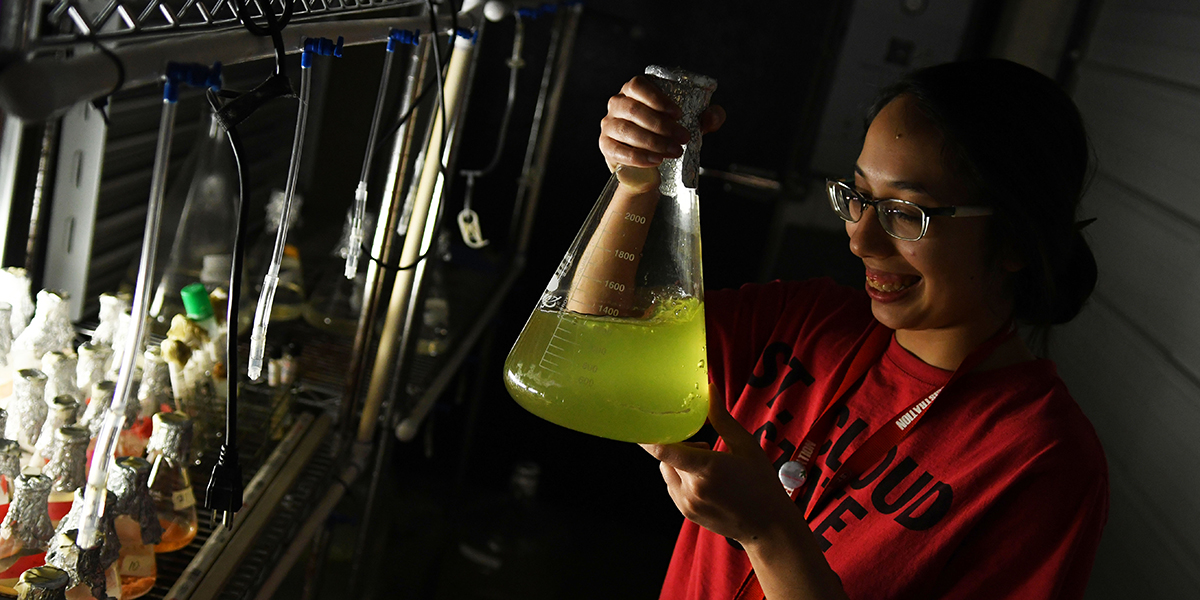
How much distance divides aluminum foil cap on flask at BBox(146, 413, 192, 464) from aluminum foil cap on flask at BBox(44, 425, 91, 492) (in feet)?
0.22

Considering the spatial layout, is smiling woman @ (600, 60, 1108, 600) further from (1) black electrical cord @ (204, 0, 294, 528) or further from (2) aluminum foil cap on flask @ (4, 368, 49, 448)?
(2) aluminum foil cap on flask @ (4, 368, 49, 448)

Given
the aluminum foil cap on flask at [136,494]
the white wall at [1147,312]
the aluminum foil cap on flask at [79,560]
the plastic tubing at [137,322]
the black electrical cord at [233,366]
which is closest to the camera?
the plastic tubing at [137,322]

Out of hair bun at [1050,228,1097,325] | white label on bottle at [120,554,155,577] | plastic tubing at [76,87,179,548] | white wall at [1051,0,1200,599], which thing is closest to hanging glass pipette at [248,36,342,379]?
plastic tubing at [76,87,179,548]

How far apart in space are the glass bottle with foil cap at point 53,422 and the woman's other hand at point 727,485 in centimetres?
56

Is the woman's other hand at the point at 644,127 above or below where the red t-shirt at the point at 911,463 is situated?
above

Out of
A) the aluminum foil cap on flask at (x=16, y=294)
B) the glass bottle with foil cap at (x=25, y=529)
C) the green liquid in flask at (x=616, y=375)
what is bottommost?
the glass bottle with foil cap at (x=25, y=529)

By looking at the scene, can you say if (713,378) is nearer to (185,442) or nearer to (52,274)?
(185,442)

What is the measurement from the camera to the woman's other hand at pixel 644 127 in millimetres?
773

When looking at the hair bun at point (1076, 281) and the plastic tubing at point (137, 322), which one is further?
the hair bun at point (1076, 281)

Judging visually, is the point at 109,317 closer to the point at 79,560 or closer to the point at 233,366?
the point at 79,560

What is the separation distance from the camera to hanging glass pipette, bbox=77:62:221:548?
47 cm

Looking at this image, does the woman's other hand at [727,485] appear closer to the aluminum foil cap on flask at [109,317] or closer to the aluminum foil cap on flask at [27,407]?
the aluminum foil cap on flask at [27,407]

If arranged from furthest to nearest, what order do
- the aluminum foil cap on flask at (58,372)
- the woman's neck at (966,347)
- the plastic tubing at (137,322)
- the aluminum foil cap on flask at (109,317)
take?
1. the aluminum foil cap on flask at (109,317)
2. the woman's neck at (966,347)
3. the aluminum foil cap on flask at (58,372)
4. the plastic tubing at (137,322)

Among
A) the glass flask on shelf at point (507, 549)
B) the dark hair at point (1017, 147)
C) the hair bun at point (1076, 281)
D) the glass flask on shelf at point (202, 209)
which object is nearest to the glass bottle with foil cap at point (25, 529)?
the glass flask on shelf at point (202, 209)
